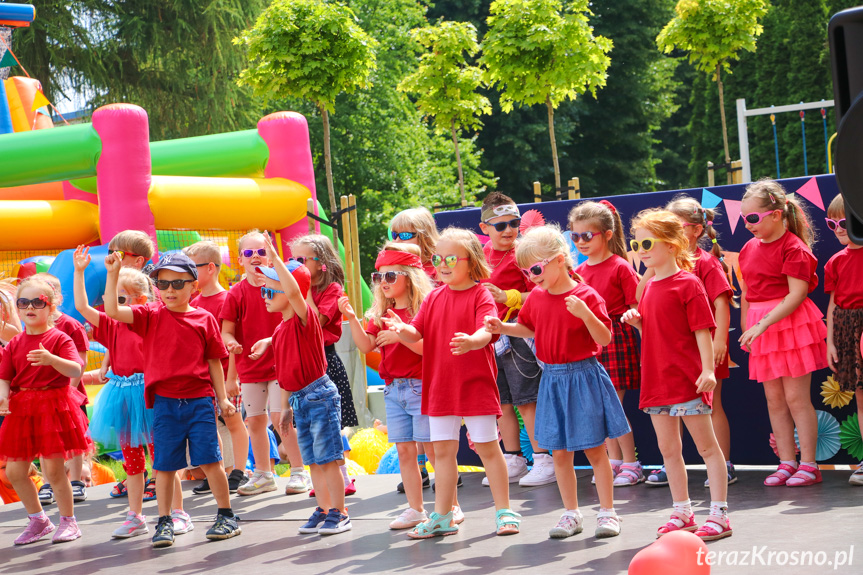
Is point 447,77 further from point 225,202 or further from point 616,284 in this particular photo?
point 616,284

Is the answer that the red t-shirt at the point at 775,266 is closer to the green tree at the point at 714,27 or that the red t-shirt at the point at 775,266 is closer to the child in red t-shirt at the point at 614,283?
the child in red t-shirt at the point at 614,283

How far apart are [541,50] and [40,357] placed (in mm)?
10039

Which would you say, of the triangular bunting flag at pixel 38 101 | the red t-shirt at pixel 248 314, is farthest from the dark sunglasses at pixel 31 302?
the triangular bunting flag at pixel 38 101

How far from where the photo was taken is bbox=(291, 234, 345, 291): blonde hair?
19.3 ft

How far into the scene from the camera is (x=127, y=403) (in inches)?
235

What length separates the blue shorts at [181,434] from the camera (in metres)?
5.28

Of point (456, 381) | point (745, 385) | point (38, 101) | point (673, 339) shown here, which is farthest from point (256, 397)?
point (38, 101)

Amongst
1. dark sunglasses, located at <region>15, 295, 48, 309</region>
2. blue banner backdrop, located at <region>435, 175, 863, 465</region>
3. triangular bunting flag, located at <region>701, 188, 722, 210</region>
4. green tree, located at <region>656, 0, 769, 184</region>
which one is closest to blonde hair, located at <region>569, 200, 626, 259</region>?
blue banner backdrop, located at <region>435, 175, 863, 465</region>

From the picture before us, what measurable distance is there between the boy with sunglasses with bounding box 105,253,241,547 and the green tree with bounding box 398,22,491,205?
390 inches

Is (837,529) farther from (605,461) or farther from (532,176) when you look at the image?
(532,176)

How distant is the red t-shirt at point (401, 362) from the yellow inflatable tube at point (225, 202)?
5.61 meters

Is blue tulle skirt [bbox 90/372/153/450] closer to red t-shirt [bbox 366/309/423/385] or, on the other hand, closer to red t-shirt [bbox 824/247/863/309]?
red t-shirt [bbox 366/309/423/385]

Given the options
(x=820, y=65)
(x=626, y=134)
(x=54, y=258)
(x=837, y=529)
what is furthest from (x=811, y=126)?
(x=837, y=529)

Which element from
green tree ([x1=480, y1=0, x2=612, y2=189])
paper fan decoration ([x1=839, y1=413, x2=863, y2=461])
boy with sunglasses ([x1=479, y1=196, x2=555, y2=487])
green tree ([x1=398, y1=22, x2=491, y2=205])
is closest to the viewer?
paper fan decoration ([x1=839, y1=413, x2=863, y2=461])
